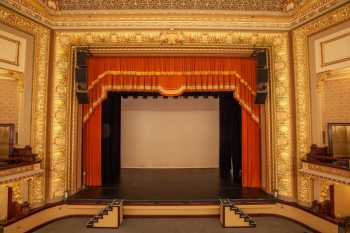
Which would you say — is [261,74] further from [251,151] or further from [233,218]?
[233,218]

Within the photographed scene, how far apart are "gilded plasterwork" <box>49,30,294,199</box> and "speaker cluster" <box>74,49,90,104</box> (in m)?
0.20

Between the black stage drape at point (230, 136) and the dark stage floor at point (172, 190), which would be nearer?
the dark stage floor at point (172, 190)

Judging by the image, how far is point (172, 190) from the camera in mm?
6984

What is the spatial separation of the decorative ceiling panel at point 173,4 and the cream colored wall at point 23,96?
172 cm

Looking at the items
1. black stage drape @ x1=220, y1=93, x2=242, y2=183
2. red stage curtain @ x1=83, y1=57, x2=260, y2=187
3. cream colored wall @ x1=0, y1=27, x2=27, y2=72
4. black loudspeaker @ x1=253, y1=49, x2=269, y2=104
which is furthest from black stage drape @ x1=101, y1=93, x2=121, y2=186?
black loudspeaker @ x1=253, y1=49, x2=269, y2=104

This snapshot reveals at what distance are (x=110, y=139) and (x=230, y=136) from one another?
16.4ft

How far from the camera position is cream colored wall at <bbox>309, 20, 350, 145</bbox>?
5677mm

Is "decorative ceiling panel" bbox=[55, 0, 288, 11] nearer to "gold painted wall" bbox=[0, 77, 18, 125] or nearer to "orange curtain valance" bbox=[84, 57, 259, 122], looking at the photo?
"orange curtain valance" bbox=[84, 57, 259, 122]

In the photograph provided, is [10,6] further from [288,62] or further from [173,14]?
[288,62]

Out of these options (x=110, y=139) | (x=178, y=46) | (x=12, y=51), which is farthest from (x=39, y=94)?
(x=178, y=46)

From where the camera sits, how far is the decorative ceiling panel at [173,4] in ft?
20.9

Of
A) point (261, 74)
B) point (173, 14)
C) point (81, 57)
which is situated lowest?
point (261, 74)

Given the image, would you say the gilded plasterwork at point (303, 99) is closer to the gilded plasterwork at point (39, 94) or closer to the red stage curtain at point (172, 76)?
the red stage curtain at point (172, 76)

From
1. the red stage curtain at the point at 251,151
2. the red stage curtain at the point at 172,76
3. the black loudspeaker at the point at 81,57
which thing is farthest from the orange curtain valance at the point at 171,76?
the black loudspeaker at the point at 81,57
